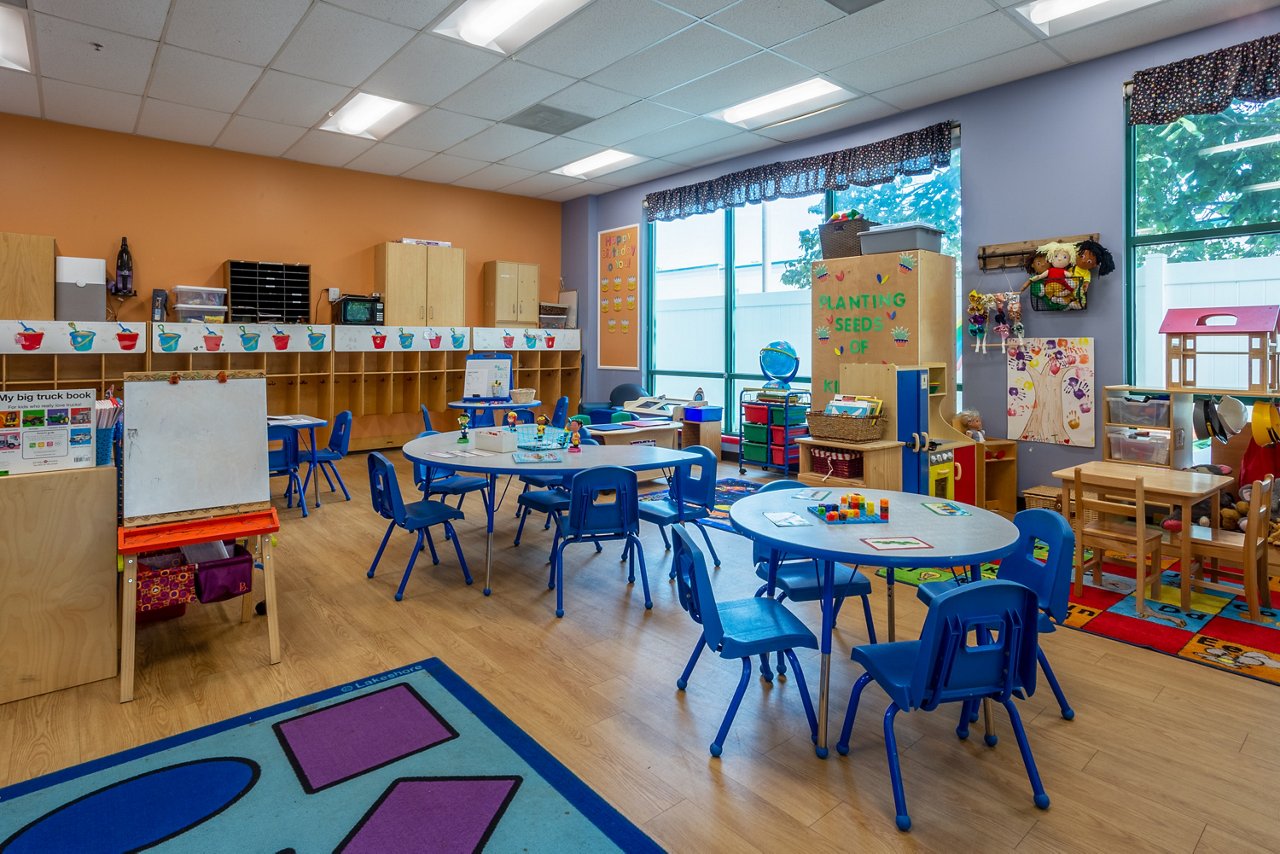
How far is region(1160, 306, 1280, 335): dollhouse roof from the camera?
12.8ft

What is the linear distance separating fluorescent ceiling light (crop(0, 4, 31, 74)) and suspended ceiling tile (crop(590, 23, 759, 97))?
12.4 feet

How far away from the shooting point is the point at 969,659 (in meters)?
2.01

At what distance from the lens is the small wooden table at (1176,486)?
353 centimetres

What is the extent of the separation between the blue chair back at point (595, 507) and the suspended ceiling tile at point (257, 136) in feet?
17.9

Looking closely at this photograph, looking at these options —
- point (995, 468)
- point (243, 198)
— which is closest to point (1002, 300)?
point (995, 468)

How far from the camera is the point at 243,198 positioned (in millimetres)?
7746

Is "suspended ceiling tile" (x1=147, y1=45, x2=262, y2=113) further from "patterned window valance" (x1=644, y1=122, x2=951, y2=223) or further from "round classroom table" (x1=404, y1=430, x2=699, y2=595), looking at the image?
"patterned window valance" (x1=644, y1=122, x2=951, y2=223)

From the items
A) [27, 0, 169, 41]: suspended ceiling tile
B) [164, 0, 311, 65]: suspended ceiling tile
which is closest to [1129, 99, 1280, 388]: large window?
[164, 0, 311, 65]: suspended ceiling tile

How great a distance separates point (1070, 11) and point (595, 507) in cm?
429

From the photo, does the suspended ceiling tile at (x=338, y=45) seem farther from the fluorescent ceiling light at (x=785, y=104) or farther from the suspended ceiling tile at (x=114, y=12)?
the fluorescent ceiling light at (x=785, y=104)

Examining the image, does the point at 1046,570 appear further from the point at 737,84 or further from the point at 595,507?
the point at 737,84

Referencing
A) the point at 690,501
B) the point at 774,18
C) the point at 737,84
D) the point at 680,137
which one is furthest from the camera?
the point at 680,137

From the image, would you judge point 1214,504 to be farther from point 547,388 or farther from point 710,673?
point 547,388

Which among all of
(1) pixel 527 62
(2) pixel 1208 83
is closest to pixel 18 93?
(1) pixel 527 62
